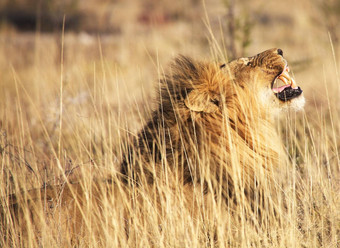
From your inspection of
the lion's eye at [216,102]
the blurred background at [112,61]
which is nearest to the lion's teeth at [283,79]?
the blurred background at [112,61]

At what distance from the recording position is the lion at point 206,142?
2.74 metres

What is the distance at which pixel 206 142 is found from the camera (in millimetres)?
2832

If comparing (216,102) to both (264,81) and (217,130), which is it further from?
(264,81)

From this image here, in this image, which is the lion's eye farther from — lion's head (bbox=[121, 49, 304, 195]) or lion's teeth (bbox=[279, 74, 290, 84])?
lion's teeth (bbox=[279, 74, 290, 84])

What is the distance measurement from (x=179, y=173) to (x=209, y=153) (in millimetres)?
237

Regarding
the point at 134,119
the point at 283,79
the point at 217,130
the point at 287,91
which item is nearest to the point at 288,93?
the point at 287,91

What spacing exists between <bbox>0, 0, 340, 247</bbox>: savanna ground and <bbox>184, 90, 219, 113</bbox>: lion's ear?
0.44 m

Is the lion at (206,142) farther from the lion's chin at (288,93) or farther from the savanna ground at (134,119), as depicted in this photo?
the savanna ground at (134,119)

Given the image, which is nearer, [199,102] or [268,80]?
[199,102]

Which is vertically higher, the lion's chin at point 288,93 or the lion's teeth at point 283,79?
the lion's teeth at point 283,79

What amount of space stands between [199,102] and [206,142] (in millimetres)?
275

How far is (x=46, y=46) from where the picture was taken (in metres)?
11.6

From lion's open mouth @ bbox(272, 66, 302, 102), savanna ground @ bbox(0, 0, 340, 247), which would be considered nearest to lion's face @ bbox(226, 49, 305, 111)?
lion's open mouth @ bbox(272, 66, 302, 102)

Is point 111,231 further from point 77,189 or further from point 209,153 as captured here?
point 209,153
